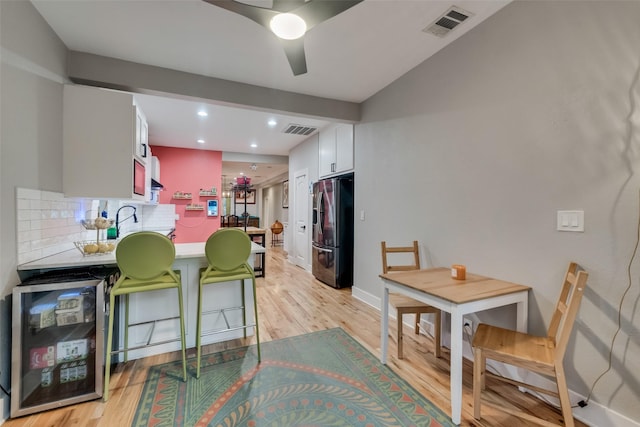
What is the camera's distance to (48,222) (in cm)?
205

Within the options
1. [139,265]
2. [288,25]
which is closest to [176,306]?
[139,265]

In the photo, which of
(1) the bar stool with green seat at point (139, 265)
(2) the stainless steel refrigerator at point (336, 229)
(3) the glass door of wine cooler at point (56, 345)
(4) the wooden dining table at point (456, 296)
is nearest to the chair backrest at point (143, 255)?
(1) the bar stool with green seat at point (139, 265)

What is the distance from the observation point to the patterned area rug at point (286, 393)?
5.32 ft

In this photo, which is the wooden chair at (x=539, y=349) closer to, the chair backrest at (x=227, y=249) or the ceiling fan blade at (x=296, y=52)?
the chair backrest at (x=227, y=249)

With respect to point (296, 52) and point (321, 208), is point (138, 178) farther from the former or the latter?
point (321, 208)

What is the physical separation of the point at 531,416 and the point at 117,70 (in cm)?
428

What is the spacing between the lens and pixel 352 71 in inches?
115

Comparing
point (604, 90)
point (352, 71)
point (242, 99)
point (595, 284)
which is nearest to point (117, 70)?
point (242, 99)

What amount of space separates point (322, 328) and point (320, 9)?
107 inches

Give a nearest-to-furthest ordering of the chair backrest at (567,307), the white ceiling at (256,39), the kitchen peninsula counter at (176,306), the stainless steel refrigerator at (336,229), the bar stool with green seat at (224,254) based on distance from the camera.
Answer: the chair backrest at (567,307) → the white ceiling at (256,39) → the bar stool with green seat at (224,254) → the kitchen peninsula counter at (176,306) → the stainless steel refrigerator at (336,229)

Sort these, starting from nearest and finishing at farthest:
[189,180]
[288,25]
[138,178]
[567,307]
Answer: [567,307] < [288,25] < [138,178] < [189,180]

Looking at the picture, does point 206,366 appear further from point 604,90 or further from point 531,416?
point 604,90

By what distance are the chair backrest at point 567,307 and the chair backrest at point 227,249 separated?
1.99 metres

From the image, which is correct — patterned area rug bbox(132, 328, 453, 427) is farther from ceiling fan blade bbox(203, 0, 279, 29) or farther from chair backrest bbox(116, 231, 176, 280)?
ceiling fan blade bbox(203, 0, 279, 29)
